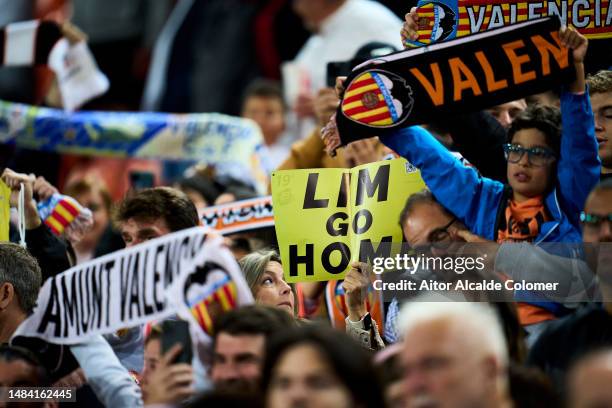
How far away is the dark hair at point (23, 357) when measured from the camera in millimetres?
5332

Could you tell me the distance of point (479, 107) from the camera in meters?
5.62

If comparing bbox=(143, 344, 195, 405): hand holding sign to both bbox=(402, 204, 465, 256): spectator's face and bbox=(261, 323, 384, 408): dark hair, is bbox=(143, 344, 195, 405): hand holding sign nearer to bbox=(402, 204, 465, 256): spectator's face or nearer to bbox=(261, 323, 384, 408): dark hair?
bbox=(261, 323, 384, 408): dark hair

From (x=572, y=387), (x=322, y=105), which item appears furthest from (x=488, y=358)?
(x=322, y=105)

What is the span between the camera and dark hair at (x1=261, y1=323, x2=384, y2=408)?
418 cm

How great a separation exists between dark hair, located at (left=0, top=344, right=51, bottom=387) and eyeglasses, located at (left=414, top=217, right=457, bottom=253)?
1.47 metres

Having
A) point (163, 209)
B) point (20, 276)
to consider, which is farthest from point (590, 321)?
point (20, 276)

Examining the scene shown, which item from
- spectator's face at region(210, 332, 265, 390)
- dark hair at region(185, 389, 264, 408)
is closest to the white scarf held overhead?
spectator's face at region(210, 332, 265, 390)

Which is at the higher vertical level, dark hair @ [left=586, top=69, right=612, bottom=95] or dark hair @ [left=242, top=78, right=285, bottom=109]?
dark hair @ [left=586, top=69, right=612, bottom=95]

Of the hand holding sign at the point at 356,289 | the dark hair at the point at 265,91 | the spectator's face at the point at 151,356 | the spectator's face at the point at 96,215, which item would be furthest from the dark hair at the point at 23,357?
the dark hair at the point at 265,91

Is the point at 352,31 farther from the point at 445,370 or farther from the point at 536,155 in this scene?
the point at 445,370

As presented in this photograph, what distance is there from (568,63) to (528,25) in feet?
0.81

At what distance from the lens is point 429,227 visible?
5715 millimetres

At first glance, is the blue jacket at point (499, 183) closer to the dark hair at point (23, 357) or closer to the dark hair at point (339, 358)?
the dark hair at point (339, 358)

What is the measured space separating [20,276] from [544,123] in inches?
85.8
